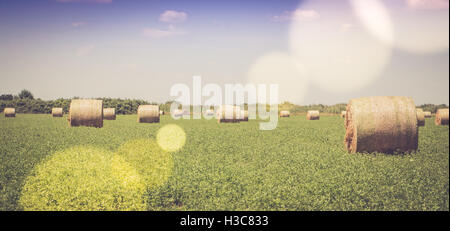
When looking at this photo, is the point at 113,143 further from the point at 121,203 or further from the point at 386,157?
the point at 386,157

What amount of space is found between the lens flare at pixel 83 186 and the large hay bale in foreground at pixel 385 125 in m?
8.41

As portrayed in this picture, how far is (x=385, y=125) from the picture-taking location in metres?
11.0

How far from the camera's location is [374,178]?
752 centimetres

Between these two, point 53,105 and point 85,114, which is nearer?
point 85,114

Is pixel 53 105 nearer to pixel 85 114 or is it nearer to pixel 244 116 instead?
pixel 85 114

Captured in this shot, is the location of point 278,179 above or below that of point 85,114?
below

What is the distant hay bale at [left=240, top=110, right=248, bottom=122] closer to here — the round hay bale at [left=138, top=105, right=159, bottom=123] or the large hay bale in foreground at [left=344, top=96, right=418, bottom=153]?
the round hay bale at [left=138, top=105, right=159, bottom=123]

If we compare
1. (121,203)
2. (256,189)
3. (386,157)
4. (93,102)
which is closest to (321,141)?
(386,157)

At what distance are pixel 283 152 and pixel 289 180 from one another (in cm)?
373

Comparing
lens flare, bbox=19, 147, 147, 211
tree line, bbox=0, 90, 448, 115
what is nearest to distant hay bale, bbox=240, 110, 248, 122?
lens flare, bbox=19, 147, 147, 211

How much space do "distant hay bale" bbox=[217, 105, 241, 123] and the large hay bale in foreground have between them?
1639 cm

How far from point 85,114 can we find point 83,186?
48.3 feet

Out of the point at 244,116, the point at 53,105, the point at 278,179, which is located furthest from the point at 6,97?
the point at 278,179

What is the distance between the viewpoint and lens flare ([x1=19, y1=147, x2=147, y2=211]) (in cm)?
588
